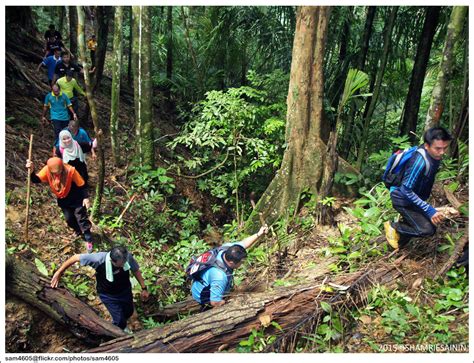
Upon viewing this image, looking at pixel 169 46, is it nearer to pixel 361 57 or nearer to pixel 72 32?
pixel 72 32

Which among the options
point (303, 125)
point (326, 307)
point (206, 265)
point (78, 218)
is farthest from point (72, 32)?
point (326, 307)

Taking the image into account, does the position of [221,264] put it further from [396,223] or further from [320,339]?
[396,223]

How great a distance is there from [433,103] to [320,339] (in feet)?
11.0

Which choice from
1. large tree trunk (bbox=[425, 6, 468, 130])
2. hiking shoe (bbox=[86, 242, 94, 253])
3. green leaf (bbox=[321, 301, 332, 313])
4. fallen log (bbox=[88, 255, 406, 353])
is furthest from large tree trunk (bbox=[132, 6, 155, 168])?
green leaf (bbox=[321, 301, 332, 313])

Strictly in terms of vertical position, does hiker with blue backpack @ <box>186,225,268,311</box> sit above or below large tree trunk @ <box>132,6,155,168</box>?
below

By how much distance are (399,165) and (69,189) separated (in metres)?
4.13

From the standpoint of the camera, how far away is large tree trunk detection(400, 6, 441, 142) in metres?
8.46

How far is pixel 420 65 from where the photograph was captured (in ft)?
28.6

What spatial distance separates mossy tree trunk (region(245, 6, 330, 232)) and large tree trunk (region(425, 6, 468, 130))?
5.80 feet

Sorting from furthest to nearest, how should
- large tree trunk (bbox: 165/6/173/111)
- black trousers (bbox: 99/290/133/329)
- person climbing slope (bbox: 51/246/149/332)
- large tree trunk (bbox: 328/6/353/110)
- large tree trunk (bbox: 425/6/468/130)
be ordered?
large tree trunk (bbox: 165/6/173/111) < large tree trunk (bbox: 328/6/353/110) < large tree trunk (bbox: 425/6/468/130) < black trousers (bbox: 99/290/133/329) < person climbing slope (bbox: 51/246/149/332)

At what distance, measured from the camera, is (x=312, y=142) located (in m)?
7.05

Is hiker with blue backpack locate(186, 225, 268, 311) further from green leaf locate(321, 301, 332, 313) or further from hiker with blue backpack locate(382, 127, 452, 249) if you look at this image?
hiker with blue backpack locate(382, 127, 452, 249)

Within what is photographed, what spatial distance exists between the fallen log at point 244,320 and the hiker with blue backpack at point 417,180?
0.70 metres
